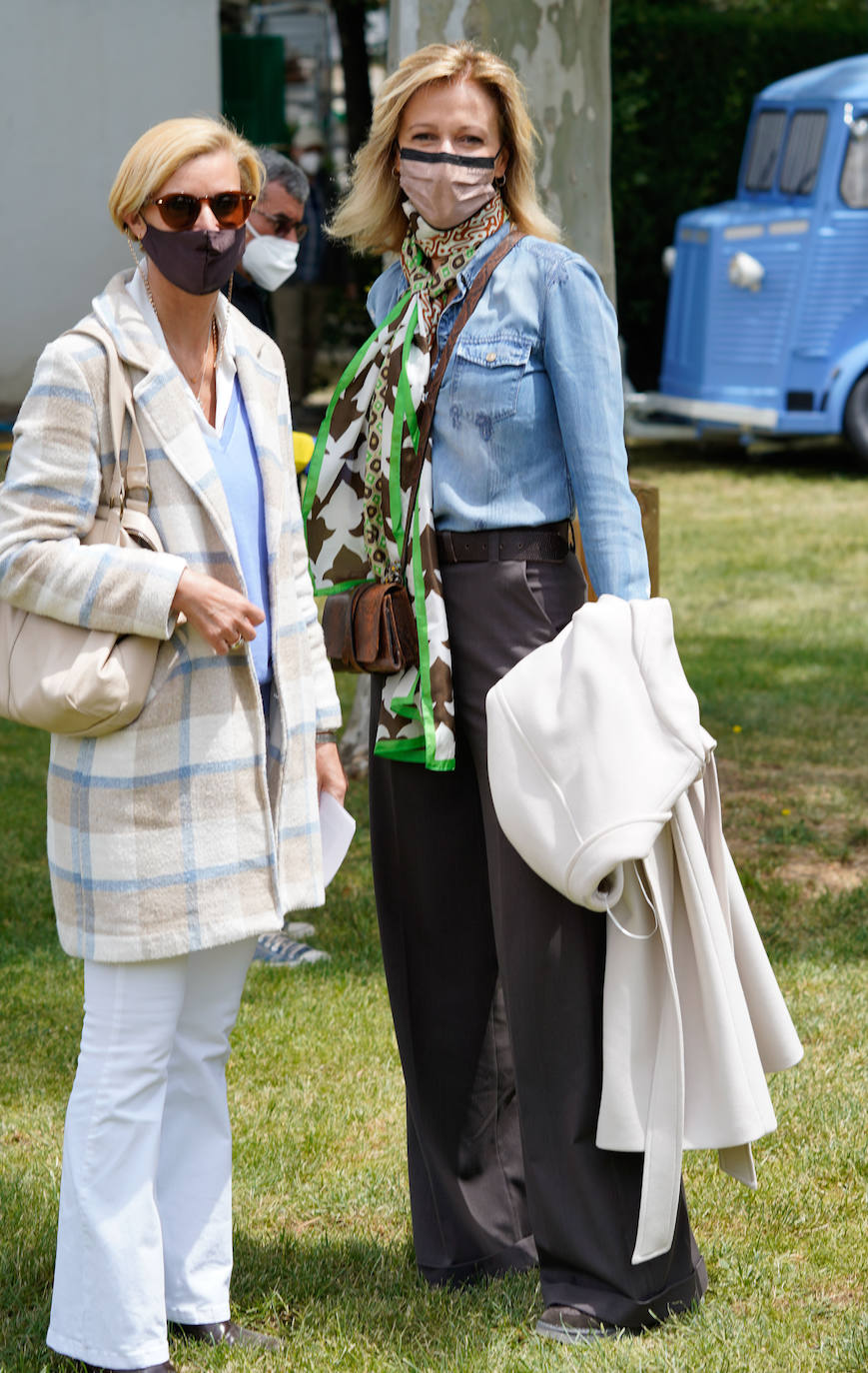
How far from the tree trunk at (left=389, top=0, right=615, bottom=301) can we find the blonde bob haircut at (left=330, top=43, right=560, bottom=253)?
321 cm

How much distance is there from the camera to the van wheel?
47.7 feet

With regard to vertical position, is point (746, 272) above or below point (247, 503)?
below

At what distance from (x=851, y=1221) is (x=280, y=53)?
18351 millimetres

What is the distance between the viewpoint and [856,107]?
14648 millimetres

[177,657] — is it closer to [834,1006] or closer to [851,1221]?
[851,1221]

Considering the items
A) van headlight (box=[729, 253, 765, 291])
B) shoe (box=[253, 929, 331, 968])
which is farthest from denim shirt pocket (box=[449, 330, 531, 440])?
van headlight (box=[729, 253, 765, 291])

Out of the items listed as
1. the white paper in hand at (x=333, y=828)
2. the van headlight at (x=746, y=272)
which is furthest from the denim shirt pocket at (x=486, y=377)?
the van headlight at (x=746, y=272)

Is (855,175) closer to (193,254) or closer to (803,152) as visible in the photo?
(803,152)

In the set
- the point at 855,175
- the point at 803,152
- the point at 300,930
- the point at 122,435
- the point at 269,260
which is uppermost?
the point at 122,435

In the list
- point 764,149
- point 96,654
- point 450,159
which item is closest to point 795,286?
point 764,149

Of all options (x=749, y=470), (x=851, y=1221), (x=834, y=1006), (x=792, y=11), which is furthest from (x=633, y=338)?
(x=851, y=1221)

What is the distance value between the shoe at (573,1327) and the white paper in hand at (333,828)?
84 cm

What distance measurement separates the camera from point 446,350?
288cm

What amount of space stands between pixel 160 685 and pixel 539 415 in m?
0.77
